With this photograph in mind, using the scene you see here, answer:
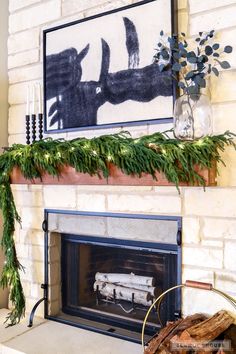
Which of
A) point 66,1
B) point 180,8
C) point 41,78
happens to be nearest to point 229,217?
point 180,8

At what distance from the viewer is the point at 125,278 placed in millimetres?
2148

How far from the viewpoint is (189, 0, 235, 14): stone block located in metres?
1.74

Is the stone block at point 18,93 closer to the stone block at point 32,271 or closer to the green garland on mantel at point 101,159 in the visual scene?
the green garland on mantel at point 101,159

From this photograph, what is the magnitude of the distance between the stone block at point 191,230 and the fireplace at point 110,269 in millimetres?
33

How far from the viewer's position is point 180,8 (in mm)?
1865

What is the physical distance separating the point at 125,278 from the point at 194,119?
1054 mm

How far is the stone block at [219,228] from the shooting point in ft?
5.62

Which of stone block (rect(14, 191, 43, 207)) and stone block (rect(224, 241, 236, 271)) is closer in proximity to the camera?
stone block (rect(224, 241, 236, 271))

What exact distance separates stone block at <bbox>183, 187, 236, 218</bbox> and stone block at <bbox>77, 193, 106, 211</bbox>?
0.52 m

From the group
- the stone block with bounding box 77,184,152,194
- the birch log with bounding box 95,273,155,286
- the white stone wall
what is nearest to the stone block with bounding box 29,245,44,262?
the white stone wall

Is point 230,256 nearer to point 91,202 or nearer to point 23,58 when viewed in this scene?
point 91,202

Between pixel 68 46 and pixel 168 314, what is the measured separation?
171 centimetres

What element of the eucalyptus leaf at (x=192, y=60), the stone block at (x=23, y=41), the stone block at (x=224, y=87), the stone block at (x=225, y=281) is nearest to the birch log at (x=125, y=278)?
the stone block at (x=225, y=281)

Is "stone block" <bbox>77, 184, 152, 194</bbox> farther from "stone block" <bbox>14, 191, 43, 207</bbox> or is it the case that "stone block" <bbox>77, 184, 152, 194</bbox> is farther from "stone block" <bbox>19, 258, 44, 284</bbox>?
"stone block" <bbox>19, 258, 44, 284</bbox>
